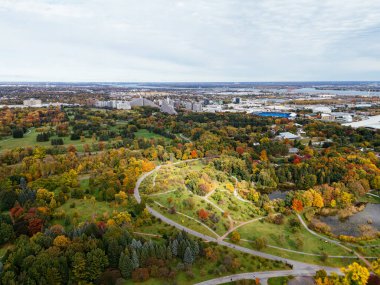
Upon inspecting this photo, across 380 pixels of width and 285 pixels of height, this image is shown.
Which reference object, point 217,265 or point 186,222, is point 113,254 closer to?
point 217,265

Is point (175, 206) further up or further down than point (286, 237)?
further up

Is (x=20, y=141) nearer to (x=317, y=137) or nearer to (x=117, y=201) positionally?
(x=117, y=201)

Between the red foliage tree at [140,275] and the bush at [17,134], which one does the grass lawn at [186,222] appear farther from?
the bush at [17,134]

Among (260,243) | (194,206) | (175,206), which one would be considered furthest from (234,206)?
(260,243)

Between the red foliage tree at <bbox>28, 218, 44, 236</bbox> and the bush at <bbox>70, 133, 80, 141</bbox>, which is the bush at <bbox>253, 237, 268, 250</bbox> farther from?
the bush at <bbox>70, 133, 80, 141</bbox>

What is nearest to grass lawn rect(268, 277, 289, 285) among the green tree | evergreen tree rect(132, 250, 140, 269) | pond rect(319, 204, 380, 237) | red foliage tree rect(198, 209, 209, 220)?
evergreen tree rect(132, 250, 140, 269)

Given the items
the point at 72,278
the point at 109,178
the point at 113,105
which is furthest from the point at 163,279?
the point at 113,105

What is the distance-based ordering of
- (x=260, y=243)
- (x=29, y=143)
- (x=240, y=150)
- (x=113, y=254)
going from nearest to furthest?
(x=113, y=254) → (x=260, y=243) → (x=240, y=150) → (x=29, y=143)

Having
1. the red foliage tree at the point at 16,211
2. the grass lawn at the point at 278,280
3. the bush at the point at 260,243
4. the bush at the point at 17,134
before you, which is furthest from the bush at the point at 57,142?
the grass lawn at the point at 278,280
